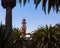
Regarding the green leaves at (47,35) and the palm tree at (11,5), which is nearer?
the palm tree at (11,5)

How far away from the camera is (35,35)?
3859cm

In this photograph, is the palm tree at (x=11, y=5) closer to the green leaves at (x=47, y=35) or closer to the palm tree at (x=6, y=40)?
the palm tree at (x=6, y=40)

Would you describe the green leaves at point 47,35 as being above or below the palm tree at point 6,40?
above

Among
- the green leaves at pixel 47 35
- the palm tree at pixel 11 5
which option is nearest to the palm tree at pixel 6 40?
the palm tree at pixel 11 5

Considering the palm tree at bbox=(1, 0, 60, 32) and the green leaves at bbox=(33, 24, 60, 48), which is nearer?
the palm tree at bbox=(1, 0, 60, 32)

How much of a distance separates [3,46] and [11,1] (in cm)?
982

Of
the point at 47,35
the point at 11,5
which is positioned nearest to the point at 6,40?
the point at 11,5

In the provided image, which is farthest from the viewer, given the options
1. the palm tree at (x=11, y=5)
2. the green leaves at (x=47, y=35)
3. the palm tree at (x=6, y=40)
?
the green leaves at (x=47, y=35)

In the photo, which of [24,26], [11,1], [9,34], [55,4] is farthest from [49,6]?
[24,26]

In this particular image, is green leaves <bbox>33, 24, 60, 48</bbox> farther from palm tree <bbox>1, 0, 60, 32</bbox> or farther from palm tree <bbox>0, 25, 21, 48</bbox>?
palm tree <bbox>0, 25, 21, 48</bbox>

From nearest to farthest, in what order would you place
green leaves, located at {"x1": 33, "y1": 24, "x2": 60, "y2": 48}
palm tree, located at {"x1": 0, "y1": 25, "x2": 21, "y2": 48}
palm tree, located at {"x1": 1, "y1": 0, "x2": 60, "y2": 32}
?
palm tree, located at {"x1": 0, "y1": 25, "x2": 21, "y2": 48} → palm tree, located at {"x1": 1, "y1": 0, "x2": 60, "y2": 32} → green leaves, located at {"x1": 33, "y1": 24, "x2": 60, "y2": 48}

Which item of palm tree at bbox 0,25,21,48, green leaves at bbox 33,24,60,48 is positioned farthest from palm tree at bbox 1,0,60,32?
green leaves at bbox 33,24,60,48

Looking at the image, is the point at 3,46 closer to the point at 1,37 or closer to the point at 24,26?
the point at 1,37

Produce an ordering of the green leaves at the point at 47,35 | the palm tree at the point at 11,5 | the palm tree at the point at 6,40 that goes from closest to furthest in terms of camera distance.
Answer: the palm tree at the point at 6,40 < the palm tree at the point at 11,5 < the green leaves at the point at 47,35
